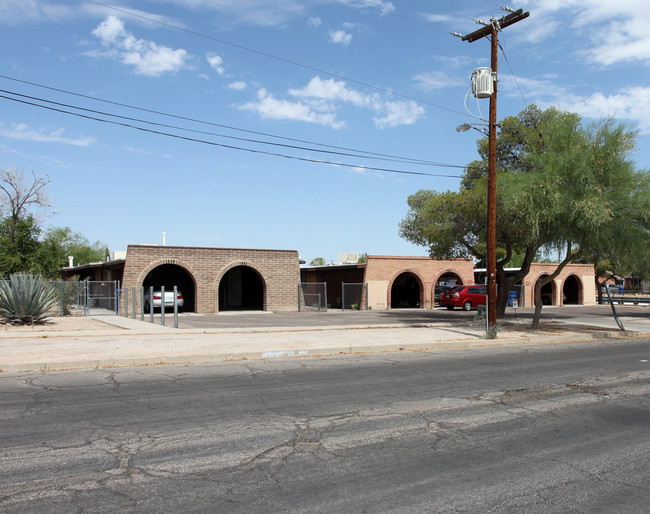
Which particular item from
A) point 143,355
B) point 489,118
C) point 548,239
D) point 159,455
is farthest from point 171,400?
point 548,239

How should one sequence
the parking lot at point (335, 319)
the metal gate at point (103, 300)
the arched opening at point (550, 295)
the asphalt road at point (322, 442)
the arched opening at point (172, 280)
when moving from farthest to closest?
the arched opening at point (550, 295) < the arched opening at point (172, 280) < the metal gate at point (103, 300) < the parking lot at point (335, 319) < the asphalt road at point (322, 442)

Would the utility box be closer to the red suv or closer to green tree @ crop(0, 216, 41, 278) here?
the red suv

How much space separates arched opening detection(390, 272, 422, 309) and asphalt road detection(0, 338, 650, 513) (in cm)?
3046

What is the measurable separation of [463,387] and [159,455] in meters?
5.61

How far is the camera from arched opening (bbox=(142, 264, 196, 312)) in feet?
121

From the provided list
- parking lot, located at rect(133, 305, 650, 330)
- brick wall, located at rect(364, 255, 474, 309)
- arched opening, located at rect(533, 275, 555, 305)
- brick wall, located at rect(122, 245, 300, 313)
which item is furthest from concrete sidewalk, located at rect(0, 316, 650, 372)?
arched opening, located at rect(533, 275, 555, 305)

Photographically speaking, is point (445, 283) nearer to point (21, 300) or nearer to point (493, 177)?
point (493, 177)

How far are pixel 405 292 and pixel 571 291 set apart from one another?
16.6m

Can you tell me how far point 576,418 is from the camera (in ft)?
24.1

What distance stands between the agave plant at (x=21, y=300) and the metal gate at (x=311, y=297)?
17.1 m

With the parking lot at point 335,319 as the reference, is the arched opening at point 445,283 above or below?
above

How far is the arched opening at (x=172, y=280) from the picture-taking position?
36.9 meters

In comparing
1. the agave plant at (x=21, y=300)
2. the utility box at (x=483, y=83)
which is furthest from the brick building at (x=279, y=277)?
the utility box at (x=483, y=83)

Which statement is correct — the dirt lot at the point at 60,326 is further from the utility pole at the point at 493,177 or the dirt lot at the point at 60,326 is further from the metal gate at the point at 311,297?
the metal gate at the point at 311,297
